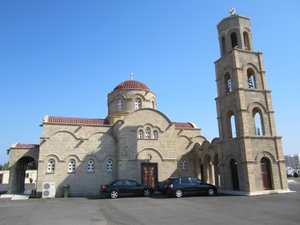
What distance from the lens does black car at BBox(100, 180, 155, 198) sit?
57.8ft

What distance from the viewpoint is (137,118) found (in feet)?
77.5

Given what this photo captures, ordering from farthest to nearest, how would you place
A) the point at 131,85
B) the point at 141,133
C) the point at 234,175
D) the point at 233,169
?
the point at 131,85
the point at 141,133
the point at 233,169
the point at 234,175

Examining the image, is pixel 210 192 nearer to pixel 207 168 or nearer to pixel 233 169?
pixel 233 169

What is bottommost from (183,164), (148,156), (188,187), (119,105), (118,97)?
(188,187)

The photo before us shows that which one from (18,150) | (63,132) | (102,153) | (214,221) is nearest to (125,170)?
(102,153)

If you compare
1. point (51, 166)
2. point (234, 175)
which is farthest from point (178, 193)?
point (51, 166)

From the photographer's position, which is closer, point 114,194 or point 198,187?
point 198,187

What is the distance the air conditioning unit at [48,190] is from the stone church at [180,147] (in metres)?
0.08

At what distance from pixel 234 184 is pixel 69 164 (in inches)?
547

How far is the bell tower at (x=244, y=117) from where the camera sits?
59.0ft

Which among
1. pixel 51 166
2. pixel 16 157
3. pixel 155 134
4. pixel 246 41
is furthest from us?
pixel 155 134

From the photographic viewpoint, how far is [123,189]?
58.7 ft

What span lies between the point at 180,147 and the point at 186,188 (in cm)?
879

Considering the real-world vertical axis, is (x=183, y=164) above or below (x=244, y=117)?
below
